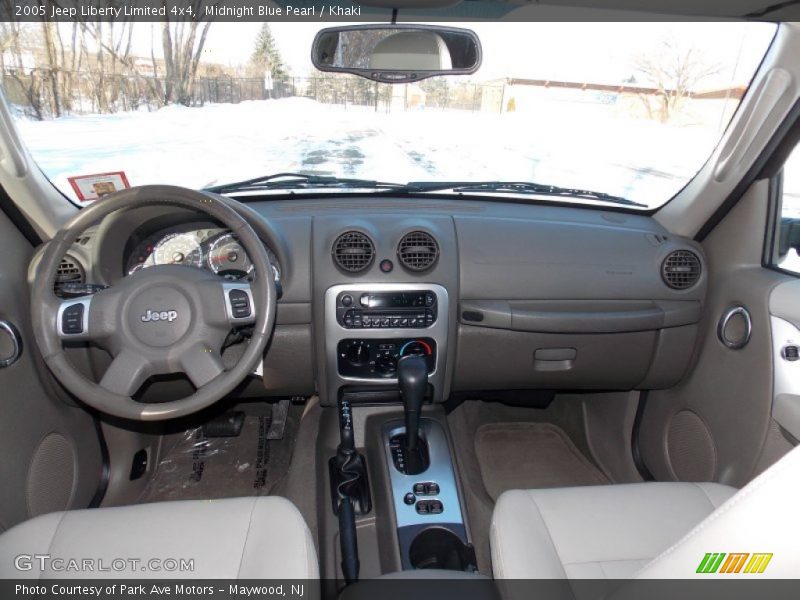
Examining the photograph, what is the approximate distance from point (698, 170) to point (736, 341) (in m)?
0.79

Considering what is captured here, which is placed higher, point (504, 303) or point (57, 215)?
point (57, 215)

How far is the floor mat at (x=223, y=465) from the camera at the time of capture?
9.11 ft

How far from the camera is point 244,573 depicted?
1478 mm

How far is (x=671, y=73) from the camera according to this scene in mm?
2346

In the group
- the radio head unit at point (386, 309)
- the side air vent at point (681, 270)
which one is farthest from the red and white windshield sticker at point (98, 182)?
the side air vent at point (681, 270)

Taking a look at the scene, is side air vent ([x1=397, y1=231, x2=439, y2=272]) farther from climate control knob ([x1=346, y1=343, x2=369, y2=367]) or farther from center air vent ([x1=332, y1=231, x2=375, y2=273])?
climate control knob ([x1=346, y1=343, x2=369, y2=367])

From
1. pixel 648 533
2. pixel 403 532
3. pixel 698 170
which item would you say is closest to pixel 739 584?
pixel 648 533

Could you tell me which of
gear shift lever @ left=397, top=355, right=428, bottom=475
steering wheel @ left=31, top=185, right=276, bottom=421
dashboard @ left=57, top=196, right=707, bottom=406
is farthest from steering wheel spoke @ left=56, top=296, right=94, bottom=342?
gear shift lever @ left=397, top=355, right=428, bottom=475

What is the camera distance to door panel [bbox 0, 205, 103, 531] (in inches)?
72.0

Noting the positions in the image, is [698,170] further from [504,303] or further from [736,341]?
[504,303]

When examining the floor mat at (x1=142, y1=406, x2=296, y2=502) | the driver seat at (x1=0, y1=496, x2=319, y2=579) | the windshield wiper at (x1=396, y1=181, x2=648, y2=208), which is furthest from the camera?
the floor mat at (x1=142, y1=406, x2=296, y2=502)

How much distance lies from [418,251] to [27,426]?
5.15 ft

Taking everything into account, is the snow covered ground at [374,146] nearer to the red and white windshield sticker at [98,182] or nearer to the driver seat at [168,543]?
the red and white windshield sticker at [98,182]

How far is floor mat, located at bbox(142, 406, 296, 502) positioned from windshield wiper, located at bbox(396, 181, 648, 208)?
5.08ft
